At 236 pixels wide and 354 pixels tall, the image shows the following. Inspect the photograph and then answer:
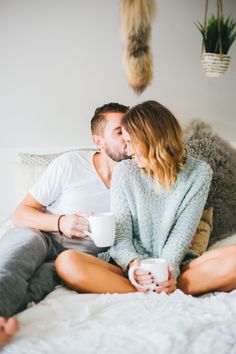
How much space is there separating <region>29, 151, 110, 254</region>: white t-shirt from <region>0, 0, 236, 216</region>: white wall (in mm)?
568

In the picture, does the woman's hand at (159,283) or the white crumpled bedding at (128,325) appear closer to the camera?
the white crumpled bedding at (128,325)

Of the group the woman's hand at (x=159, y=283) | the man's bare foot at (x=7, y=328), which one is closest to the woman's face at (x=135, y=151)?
the woman's hand at (x=159, y=283)

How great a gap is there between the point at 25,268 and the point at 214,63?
1412mm

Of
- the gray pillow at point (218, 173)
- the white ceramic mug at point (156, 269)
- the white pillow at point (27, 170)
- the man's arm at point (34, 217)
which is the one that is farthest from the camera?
the white pillow at point (27, 170)

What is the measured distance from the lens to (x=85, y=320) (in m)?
1.06

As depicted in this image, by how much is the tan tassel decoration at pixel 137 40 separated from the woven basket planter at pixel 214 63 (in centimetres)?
27

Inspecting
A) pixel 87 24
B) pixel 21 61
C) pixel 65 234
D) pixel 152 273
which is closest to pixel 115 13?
pixel 87 24

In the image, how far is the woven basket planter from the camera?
2141 millimetres

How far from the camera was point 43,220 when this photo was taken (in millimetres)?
1553

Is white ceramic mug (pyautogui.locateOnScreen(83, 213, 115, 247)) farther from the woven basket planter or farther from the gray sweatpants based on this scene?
the woven basket planter

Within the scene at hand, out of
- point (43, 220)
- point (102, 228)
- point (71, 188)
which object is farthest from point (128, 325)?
point (71, 188)

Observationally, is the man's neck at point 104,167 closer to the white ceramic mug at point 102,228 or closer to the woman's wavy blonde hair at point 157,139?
the woman's wavy blonde hair at point 157,139

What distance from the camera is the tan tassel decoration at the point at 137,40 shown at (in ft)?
7.14

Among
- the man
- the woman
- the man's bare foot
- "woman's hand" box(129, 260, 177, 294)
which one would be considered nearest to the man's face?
the man
